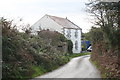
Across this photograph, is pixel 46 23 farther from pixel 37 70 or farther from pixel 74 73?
pixel 74 73

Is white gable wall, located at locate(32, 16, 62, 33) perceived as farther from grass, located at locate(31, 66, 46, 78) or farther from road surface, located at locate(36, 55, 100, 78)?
grass, located at locate(31, 66, 46, 78)

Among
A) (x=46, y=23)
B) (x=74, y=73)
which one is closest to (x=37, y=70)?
(x=74, y=73)

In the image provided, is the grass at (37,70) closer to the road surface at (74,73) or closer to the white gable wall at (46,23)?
the road surface at (74,73)

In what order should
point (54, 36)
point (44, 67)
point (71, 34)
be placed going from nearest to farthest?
A: point (44, 67), point (54, 36), point (71, 34)

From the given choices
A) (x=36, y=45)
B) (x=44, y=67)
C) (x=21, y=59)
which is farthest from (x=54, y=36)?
(x=21, y=59)

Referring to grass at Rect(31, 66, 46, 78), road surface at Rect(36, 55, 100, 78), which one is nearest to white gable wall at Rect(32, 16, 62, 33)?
road surface at Rect(36, 55, 100, 78)

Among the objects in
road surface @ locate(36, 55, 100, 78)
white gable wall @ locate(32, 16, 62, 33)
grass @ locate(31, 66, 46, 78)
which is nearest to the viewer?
road surface @ locate(36, 55, 100, 78)

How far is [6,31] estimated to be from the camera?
47.0 feet

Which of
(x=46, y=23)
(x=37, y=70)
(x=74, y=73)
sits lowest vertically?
(x=74, y=73)

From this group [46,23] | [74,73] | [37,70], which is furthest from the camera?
[46,23]

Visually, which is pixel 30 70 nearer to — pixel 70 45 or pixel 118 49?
pixel 118 49

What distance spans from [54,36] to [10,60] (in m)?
17.9

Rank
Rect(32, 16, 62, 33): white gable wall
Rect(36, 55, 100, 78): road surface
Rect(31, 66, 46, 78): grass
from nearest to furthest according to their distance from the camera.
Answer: Rect(36, 55, 100, 78): road surface
Rect(31, 66, 46, 78): grass
Rect(32, 16, 62, 33): white gable wall

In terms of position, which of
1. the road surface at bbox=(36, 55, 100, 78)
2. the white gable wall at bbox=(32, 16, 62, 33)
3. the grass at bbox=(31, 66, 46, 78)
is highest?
the white gable wall at bbox=(32, 16, 62, 33)
